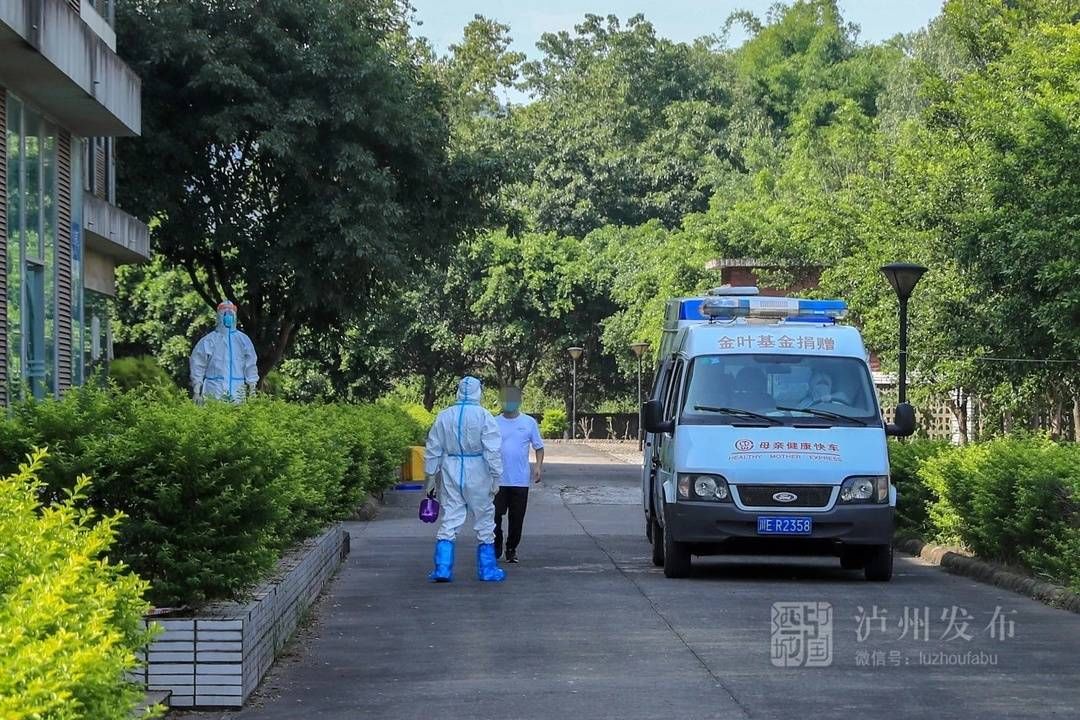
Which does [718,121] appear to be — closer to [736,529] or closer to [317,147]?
[317,147]

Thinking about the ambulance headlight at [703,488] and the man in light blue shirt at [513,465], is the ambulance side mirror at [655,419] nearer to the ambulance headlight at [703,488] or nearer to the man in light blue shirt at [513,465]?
the ambulance headlight at [703,488]

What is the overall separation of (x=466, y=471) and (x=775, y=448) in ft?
8.92

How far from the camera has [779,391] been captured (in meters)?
16.2

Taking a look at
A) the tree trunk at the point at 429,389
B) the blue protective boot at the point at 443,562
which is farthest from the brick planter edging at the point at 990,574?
the tree trunk at the point at 429,389

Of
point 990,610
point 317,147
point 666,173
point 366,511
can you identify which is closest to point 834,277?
point 317,147

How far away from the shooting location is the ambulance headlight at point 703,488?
1557 cm

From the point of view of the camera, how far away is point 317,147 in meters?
32.6

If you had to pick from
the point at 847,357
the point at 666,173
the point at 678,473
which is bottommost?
the point at 678,473

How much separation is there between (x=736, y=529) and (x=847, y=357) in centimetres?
212

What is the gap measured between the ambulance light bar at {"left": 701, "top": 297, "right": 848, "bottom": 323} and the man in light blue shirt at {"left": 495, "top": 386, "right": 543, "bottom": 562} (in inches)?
82.6

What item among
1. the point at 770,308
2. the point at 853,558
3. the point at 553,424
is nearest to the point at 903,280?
the point at 770,308

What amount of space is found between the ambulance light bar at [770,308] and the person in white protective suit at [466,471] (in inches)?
111

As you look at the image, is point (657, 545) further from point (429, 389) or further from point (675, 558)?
point (429, 389)

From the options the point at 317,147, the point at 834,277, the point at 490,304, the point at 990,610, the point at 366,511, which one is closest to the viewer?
the point at 990,610
